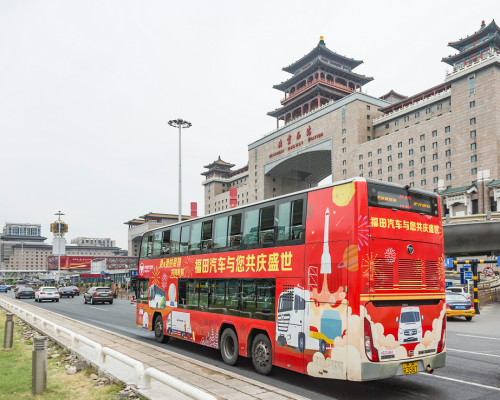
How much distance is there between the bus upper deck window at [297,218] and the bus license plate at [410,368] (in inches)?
116

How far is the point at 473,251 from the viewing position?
31.2 m

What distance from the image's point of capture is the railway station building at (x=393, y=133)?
6781cm

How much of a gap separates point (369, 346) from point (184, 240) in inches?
287

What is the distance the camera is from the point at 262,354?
9273mm

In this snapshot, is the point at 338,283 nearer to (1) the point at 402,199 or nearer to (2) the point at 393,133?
(1) the point at 402,199

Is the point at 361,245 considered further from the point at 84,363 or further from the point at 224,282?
the point at 84,363

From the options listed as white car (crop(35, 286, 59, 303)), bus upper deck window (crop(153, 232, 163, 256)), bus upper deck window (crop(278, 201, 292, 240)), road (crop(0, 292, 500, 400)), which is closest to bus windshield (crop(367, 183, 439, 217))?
bus upper deck window (crop(278, 201, 292, 240))

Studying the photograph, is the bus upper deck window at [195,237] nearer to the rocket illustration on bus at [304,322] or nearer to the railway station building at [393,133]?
the rocket illustration on bus at [304,322]

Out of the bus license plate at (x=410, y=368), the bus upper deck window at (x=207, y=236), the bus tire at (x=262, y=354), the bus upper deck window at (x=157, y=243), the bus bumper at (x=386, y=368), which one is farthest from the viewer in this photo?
the bus upper deck window at (x=157, y=243)

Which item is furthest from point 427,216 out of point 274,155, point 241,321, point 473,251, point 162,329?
point 274,155

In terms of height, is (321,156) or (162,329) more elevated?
(321,156)

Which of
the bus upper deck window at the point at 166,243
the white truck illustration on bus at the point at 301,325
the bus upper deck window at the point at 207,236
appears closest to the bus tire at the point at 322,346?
the white truck illustration on bus at the point at 301,325

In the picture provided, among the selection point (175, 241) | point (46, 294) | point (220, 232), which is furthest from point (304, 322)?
point (46, 294)

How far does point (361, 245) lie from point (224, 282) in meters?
4.54
